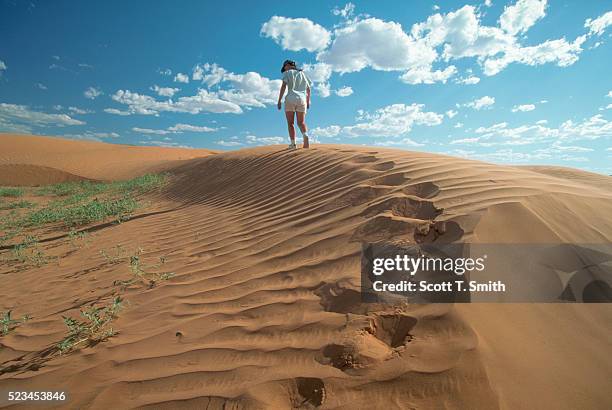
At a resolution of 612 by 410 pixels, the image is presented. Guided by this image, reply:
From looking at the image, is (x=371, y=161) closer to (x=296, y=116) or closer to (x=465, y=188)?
(x=465, y=188)

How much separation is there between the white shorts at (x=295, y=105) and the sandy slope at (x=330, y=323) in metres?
2.98

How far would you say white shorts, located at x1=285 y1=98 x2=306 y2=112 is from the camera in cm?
588

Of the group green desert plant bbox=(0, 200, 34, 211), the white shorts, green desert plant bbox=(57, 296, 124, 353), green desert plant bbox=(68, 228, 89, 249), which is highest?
the white shorts

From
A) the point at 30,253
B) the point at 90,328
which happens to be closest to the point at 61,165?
the point at 30,253

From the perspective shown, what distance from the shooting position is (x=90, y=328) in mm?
1967

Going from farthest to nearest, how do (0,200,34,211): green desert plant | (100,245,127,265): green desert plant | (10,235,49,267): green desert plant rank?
(0,200,34,211): green desert plant, (10,235,49,267): green desert plant, (100,245,127,265): green desert plant

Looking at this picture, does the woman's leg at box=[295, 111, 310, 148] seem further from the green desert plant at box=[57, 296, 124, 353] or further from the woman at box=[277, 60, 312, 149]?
the green desert plant at box=[57, 296, 124, 353]

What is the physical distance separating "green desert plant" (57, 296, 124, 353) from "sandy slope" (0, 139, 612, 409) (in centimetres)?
9

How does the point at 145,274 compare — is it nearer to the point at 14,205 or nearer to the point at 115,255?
the point at 115,255

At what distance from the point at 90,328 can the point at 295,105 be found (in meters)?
4.94

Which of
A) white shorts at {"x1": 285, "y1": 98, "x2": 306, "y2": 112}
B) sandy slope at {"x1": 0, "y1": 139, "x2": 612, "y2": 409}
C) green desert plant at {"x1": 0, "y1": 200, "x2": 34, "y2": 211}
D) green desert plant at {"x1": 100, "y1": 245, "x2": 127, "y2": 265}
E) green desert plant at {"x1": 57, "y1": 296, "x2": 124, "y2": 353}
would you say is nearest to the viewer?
sandy slope at {"x1": 0, "y1": 139, "x2": 612, "y2": 409}

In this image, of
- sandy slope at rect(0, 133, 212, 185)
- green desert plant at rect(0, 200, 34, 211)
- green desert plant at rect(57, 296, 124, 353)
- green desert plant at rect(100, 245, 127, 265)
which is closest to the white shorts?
green desert plant at rect(100, 245, 127, 265)

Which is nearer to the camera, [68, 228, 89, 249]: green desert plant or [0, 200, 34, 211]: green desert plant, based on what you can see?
[68, 228, 89, 249]: green desert plant

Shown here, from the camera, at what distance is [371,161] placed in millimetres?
4184
